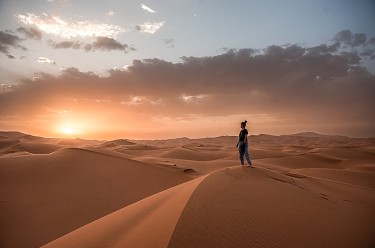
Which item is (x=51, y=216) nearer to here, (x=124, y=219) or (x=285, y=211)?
(x=124, y=219)

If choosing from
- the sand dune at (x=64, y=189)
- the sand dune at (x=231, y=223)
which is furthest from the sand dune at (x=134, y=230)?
the sand dune at (x=64, y=189)

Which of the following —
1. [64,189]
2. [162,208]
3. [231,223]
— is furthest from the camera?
[64,189]

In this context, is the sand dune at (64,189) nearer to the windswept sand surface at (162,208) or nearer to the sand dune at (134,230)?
the windswept sand surface at (162,208)

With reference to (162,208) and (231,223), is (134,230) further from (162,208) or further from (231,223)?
(231,223)

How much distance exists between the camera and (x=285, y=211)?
5020mm

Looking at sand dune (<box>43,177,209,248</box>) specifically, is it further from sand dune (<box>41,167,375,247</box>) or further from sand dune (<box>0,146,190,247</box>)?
sand dune (<box>0,146,190,247</box>)

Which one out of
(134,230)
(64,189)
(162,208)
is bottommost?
(64,189)

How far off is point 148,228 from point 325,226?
134 inches

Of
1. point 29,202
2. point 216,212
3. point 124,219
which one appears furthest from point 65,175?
point 216,212

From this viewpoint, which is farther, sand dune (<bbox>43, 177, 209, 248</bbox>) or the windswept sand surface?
the windswept sand surface

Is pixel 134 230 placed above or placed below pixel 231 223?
below

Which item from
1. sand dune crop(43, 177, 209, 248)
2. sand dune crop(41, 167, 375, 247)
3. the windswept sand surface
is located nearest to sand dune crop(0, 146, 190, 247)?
the windswept sand surface

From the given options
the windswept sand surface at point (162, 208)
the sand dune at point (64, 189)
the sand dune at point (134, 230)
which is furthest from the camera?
the sand dune at point (64, 189)

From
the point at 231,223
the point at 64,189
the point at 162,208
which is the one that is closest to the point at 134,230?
the point at 162,208
